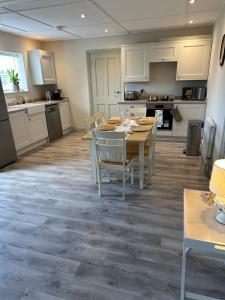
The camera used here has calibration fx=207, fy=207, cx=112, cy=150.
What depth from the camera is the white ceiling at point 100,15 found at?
9.50ft

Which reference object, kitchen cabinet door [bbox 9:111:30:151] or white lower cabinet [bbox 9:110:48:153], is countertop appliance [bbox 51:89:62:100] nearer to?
white lower cabinet [bbox 9:110:48:153]

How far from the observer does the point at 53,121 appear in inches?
209

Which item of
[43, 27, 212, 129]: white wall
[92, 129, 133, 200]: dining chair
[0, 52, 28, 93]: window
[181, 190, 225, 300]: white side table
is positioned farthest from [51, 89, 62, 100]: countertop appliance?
[181, 190, 225, 300]: white side table

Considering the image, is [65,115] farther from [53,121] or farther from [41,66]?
[41,66]

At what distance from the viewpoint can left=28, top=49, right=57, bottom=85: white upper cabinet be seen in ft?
16.8

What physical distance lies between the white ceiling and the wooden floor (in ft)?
8.09

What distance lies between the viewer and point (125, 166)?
8.31ft

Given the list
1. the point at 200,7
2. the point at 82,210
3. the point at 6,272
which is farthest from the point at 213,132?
the point at 6,272

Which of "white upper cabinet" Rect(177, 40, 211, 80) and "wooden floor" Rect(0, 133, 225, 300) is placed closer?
"wooden floor" Rect(0, 133, 225, 300)

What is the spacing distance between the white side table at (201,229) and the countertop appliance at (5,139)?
3353 millimetres

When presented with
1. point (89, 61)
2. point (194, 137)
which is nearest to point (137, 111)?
point (194, 137)

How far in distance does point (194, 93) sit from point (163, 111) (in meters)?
0.81

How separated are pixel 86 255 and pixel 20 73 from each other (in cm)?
Answer: 478

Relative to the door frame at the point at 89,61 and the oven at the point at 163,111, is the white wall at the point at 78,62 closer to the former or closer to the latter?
the door frame at the point at 89,61
